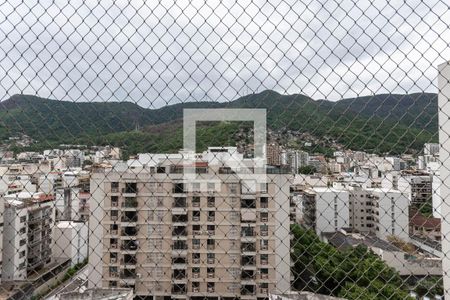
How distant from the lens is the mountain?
138 centimetres

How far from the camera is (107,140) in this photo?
4.91ft

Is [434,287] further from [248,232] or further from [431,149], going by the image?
[248,232]

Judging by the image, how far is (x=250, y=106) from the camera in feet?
4.85

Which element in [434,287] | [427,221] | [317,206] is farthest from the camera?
[317,206]

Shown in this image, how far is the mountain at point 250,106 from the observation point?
138 centimetres

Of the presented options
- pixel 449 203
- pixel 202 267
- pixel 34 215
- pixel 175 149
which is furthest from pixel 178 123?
pixel 34 215

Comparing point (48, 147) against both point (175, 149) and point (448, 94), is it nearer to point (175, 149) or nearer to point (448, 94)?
point (175, 149)

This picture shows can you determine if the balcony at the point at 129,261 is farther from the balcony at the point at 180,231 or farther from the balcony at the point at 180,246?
the balcony at the point at 180,231

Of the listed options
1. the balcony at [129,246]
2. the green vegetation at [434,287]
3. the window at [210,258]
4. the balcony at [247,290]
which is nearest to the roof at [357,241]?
the balcony at [247,290]

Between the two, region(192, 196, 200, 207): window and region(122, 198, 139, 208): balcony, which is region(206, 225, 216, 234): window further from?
region(122, 198, 139, 208): balcony

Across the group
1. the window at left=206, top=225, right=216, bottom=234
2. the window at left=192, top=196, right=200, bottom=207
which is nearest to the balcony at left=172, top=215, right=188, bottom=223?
the window at left=206, top=225, right=216, bottom=234

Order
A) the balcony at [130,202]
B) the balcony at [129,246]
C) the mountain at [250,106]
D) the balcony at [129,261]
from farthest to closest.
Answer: the balcony at [129,261] < the balcony at [129,246] < the balcony at [130,202] < the mountain at [250,106]

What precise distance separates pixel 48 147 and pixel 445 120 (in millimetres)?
1662

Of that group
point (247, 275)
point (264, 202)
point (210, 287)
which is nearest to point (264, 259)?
point (247, 275)
